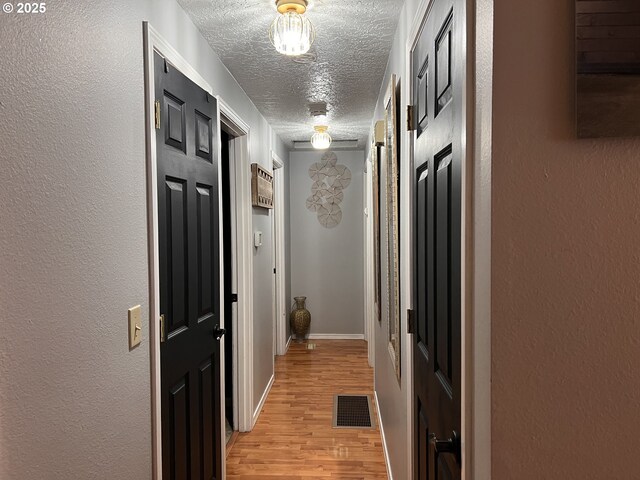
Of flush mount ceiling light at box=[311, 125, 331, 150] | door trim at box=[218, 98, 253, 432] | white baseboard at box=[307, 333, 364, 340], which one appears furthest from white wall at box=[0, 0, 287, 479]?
white baseboard at box=[307, 333, 364, 340]

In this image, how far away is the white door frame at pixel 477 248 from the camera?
2.43 feet

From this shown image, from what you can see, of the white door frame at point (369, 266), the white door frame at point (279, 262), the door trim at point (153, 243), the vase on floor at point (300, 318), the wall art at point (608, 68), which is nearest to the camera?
the wall art at point (608, 68)

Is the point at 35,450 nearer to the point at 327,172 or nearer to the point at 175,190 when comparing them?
the point at 175,190

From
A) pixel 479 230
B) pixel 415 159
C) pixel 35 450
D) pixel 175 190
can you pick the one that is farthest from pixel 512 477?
pixel 175 190

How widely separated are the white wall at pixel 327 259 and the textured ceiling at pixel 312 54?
1.70m

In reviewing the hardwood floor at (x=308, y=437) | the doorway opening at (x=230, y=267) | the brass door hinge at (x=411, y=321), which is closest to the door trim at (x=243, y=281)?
the doorway opening at (x=230, y=267)

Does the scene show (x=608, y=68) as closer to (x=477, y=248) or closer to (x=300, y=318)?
(x=477, y=248)

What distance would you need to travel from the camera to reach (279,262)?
4.83 m

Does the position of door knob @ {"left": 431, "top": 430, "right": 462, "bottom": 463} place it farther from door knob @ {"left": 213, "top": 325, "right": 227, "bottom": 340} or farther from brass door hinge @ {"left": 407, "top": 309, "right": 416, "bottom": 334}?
door knob @ {"left": 213, "top": 325, "right": 227, "bottom": 340}

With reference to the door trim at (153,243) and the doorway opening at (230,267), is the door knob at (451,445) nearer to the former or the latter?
the door trim at (153,243)

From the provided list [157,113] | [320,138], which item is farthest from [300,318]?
[157,113]

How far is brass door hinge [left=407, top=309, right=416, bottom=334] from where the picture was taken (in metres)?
1.66

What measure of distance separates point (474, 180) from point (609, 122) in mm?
233

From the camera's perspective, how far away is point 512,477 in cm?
72
